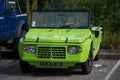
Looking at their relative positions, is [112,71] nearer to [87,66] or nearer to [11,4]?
[87,66]

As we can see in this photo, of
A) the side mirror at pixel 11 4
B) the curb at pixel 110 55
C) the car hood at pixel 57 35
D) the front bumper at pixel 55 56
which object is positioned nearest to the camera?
the front bumper at pixel 55 56

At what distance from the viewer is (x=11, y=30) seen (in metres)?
13.2

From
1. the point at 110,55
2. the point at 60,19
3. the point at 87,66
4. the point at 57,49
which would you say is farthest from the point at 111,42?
the point at 57,49

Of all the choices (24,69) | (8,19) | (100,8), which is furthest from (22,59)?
(100,8)

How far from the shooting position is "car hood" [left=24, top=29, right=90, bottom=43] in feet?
35.0

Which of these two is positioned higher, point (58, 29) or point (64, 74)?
point (58, 29)

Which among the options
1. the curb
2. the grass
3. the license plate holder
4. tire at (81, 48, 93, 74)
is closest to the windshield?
tire at (81, 48, 93, 74)

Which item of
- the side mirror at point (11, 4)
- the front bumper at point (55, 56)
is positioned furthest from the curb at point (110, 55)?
the front bumper at point (55, 56)

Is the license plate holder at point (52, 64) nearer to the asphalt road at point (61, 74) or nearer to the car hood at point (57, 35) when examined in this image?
the asphalt road at point (61, 74)

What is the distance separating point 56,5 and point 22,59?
7.99 metres

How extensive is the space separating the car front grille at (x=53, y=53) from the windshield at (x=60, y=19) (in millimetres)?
1352

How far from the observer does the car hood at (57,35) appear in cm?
1068

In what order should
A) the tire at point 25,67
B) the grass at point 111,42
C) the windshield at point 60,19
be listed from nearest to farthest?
the tire at point 25,67, the windshield at point 60,19, the grass at point 111,42

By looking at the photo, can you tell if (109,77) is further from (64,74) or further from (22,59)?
(22,59)
